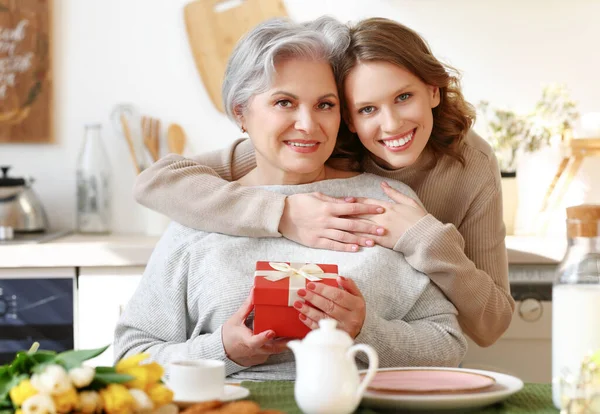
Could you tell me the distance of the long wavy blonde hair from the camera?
1766mm

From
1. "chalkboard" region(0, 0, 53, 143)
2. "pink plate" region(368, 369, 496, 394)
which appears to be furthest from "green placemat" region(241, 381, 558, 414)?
"chalkboard" region(0, 0, 53, 143)

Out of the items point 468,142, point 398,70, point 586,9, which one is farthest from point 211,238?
point 586,9

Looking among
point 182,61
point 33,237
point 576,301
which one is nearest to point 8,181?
point 33,237

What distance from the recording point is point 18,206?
2.80 m

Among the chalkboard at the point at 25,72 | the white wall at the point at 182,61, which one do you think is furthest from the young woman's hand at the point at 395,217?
the chalkboard at the point at 25,72

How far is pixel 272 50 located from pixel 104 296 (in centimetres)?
112

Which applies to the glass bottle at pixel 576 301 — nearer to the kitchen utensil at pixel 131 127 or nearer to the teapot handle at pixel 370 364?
the teapot handle at pixel 370 364

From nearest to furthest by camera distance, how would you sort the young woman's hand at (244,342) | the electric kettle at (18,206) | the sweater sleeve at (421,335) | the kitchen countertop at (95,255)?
1. the young woman's hand at (244,342)
2. the sweater sleeve at (421,335)
3. the kitchen countertop at (95,255)
4. the electric kettle at (18,206)

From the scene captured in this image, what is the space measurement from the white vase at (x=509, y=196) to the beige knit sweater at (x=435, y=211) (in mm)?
805

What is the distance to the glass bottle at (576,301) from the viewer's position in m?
1.06

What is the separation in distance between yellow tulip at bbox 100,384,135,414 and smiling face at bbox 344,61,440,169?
963mm

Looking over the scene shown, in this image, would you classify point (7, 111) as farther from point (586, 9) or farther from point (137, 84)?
point (586, 9)

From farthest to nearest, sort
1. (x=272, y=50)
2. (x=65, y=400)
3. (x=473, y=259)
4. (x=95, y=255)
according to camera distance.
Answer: (x=95, y=255) < (x=473, y=259) < (x=272, y=50) < (x=65, y=400)

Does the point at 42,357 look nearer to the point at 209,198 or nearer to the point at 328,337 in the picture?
the point at 328,337
